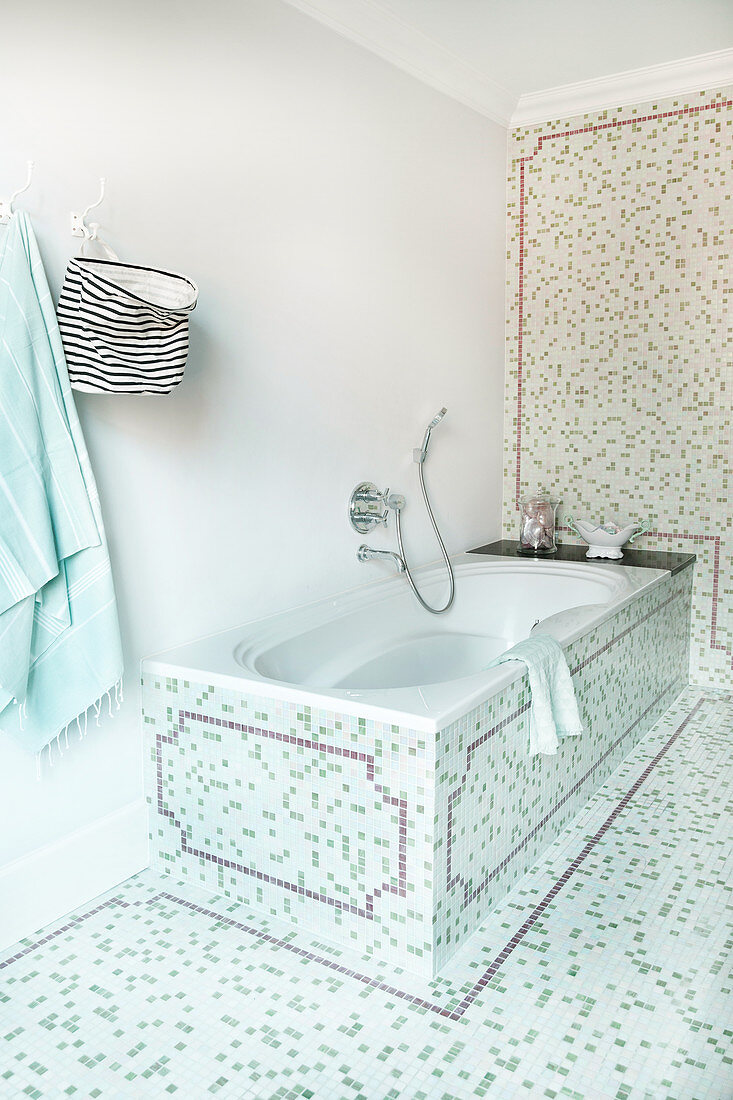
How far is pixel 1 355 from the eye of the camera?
1.85m

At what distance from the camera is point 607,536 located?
3.91 metres

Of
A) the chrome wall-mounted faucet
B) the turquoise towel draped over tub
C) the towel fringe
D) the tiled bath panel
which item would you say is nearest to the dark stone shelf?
the chrome wall-mounted faucet

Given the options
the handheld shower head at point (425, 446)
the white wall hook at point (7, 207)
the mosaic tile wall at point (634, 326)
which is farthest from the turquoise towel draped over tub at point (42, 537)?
the mosaic tile wall at point (634, 326)

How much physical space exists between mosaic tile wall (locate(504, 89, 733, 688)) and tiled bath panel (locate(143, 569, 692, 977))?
1.62 m

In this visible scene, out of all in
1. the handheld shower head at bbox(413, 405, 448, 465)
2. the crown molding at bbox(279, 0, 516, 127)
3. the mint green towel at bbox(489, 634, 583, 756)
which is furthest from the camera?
the handheld shower head at bbox(413, 405, 448, 465)

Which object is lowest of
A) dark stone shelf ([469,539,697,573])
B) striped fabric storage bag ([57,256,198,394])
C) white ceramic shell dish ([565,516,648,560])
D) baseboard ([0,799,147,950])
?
baseboard ([0,799,147,950])

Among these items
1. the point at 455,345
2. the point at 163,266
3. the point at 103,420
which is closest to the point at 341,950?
the point at 103,420

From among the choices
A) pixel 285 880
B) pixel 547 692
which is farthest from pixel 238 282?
pixel 285 880

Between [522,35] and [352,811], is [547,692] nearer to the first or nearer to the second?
[352,811]

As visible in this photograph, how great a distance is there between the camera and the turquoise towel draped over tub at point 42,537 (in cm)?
188

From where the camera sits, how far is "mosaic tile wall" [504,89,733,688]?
377 cm

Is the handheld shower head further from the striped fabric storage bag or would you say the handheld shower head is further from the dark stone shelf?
the striped fabric storage bag

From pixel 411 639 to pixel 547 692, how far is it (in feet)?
3.33

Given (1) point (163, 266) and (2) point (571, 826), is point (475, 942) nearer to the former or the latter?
(2) point (571, 826)
